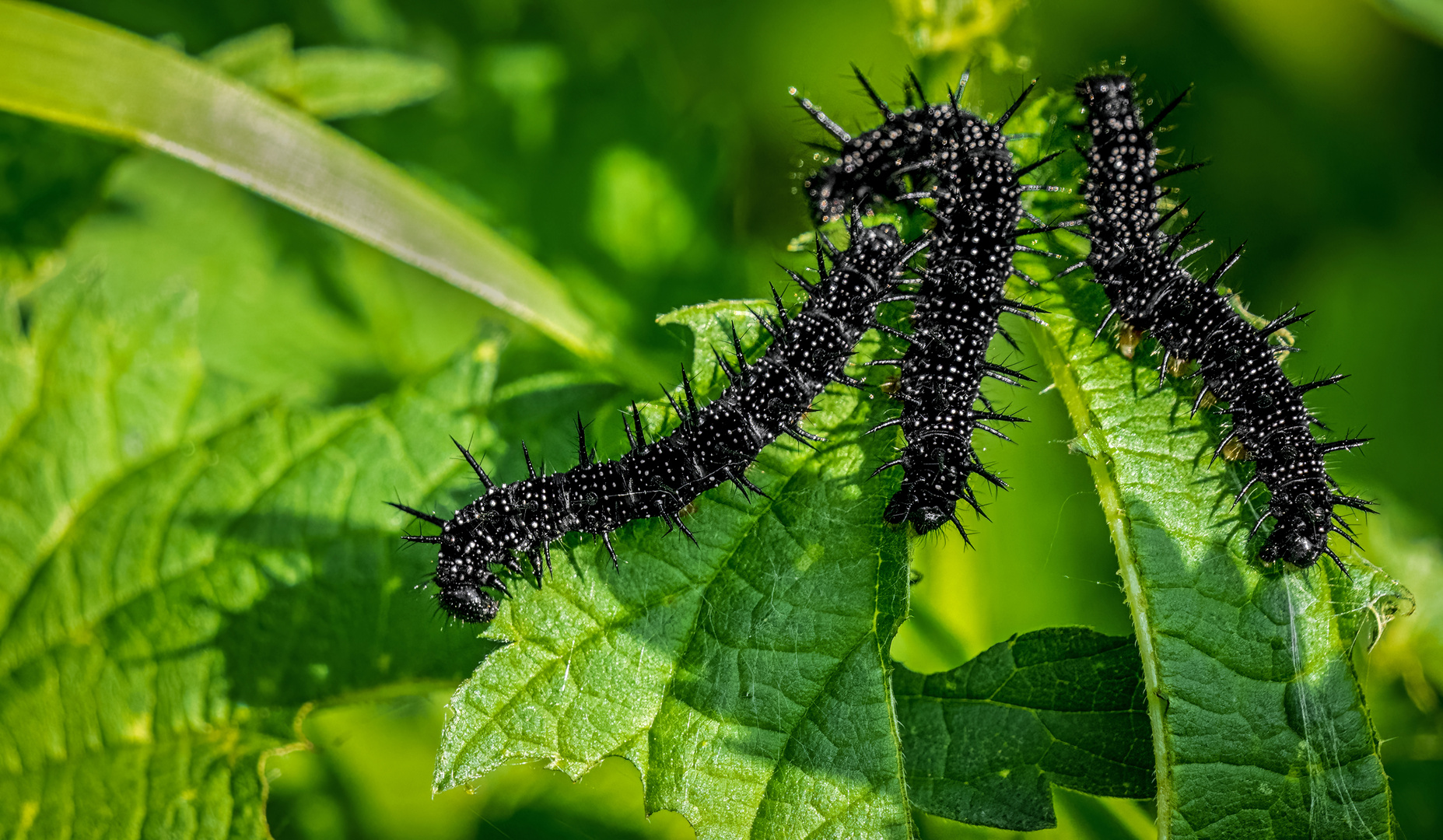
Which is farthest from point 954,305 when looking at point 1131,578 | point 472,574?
point 472,574

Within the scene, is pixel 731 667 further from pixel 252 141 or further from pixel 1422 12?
pixel 1422 12

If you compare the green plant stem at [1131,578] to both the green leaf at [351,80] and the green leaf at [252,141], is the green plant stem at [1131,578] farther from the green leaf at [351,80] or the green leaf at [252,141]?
the green leaf at [351,80]

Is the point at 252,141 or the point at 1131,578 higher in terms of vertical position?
the point at 252,141

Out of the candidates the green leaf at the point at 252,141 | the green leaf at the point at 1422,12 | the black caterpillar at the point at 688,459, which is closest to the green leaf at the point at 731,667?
the black caterpillar at the point at 688,459

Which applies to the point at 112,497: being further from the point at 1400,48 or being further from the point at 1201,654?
the point at 1400,48

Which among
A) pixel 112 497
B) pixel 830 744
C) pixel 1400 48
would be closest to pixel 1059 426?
pixel 830 744
